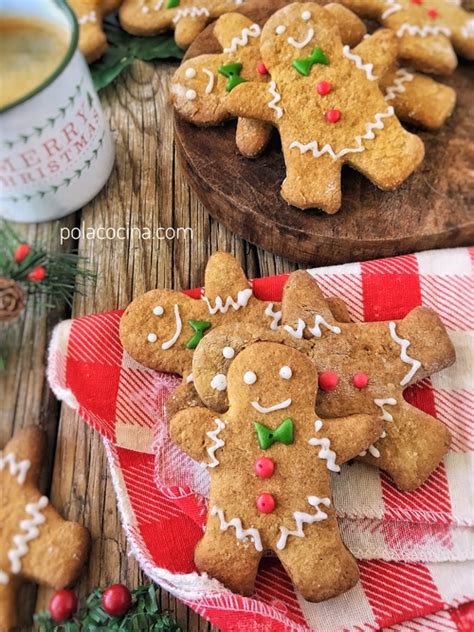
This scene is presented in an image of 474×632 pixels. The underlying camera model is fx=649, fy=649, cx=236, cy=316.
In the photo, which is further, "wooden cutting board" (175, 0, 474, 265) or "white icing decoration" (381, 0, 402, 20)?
"white icing decoration" (381, 0, 402, 20)

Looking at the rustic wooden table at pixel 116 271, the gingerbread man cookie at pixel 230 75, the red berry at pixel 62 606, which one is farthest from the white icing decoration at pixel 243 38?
the red berry at pixel 62 606

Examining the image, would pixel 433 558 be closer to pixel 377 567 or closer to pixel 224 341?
pixel 377 567

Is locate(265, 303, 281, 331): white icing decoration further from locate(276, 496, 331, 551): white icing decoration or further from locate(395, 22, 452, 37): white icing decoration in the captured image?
locate(395, 22, 452, 37): white icing decoration

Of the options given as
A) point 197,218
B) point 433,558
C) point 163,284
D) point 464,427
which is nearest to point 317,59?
point 197,218

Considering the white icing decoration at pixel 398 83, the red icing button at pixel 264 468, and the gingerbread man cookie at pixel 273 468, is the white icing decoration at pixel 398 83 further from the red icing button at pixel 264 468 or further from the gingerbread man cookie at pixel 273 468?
the red icing button at pixel 264 468

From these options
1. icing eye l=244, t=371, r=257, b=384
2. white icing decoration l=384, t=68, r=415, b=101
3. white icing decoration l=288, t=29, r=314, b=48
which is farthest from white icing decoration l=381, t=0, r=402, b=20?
icing eye l=244, t=371, r=257, b=384

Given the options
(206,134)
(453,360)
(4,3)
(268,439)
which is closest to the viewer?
(268,439)
